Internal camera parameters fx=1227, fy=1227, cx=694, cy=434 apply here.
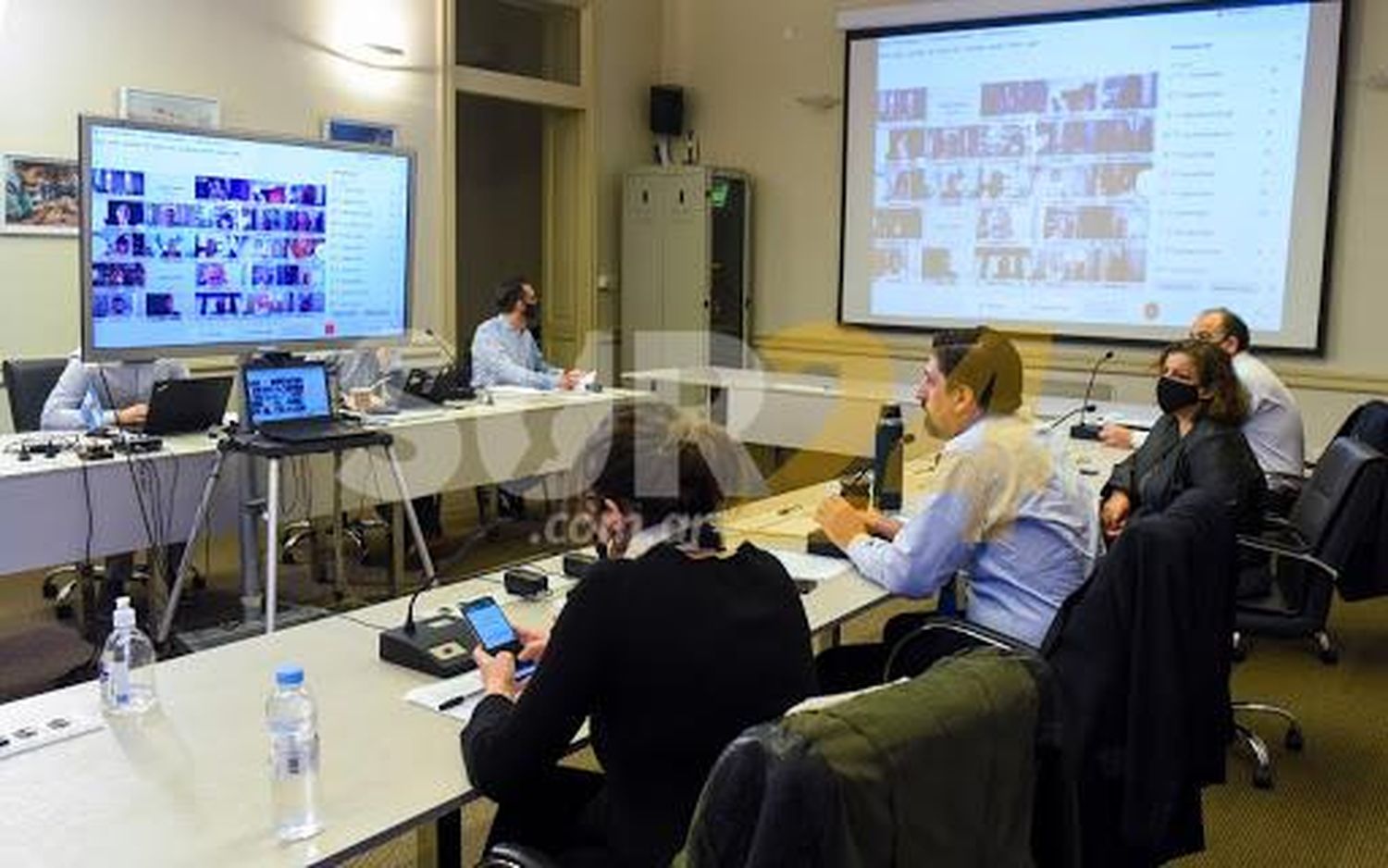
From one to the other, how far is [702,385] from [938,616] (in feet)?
14.6

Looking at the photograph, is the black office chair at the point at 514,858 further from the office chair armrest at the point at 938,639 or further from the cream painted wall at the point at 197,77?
the cream painted wall at the point at 197,77

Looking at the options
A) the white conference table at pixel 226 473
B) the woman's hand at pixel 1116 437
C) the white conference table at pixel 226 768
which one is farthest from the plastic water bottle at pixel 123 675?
the woman's hand at pixel 1116 437

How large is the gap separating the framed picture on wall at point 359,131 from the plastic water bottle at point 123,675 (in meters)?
4.69

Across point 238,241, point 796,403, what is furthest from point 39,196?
point 796,403

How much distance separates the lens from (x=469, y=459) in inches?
195

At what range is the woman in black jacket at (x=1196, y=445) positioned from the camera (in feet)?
11.4

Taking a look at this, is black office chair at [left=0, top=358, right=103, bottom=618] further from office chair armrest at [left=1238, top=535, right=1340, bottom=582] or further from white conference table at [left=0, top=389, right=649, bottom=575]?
office chair armrest at [left=1238, top=535, right=1340, bottom=582]

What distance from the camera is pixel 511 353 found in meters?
6.03

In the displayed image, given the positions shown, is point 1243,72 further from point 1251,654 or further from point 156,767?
point 156,767

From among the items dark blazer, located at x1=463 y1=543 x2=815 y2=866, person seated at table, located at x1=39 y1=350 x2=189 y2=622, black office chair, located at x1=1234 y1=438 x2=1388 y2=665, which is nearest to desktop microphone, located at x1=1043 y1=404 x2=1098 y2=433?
black office chair, located at x1=1234 y1=438 x2=1388 y2=665

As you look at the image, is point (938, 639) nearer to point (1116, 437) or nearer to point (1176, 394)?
point (1176, 394)

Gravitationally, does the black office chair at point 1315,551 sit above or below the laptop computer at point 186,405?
below

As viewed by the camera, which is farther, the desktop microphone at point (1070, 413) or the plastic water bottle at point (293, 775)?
the desktop microphone at point (1070, 413)

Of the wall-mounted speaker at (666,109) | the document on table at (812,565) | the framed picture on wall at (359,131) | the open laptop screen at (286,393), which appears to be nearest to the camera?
the document on table at (812,565)
